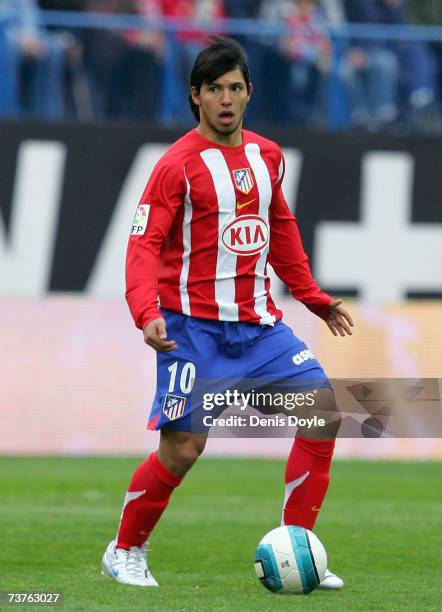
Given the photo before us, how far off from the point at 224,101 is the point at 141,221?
0.58m

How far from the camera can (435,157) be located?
1349 cm

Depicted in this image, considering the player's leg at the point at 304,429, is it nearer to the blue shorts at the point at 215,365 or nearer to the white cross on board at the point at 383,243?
the blue shorts at the point at 215,365

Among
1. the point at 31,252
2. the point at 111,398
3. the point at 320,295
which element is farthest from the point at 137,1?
the point at 320,295

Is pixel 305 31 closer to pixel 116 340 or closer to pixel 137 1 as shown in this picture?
pixel 137 1

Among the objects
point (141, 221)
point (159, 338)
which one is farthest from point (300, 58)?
point (159, 338)

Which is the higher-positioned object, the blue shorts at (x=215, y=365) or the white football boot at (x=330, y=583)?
the blue shorts at (x=215, y=365)

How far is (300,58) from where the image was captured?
13.1 metres

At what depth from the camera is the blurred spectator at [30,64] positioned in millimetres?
12656

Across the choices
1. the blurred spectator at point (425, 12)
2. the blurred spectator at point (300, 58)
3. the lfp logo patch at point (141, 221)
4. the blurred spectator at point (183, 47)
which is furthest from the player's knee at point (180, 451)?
the blurred spectator at point (425, 12)

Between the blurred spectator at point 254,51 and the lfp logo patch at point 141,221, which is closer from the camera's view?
the lfp logo patch at point 141,221

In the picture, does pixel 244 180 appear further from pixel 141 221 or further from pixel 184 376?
pixel 184 376

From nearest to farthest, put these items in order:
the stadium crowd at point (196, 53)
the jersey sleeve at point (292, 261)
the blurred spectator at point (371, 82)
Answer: the jersey sleeve at point (292, 261)
the stadium crowd at point (196, 53)
the blurred spectator at point (371, 82)

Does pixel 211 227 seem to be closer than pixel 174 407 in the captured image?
No

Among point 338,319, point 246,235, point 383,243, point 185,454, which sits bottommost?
point 383,243
